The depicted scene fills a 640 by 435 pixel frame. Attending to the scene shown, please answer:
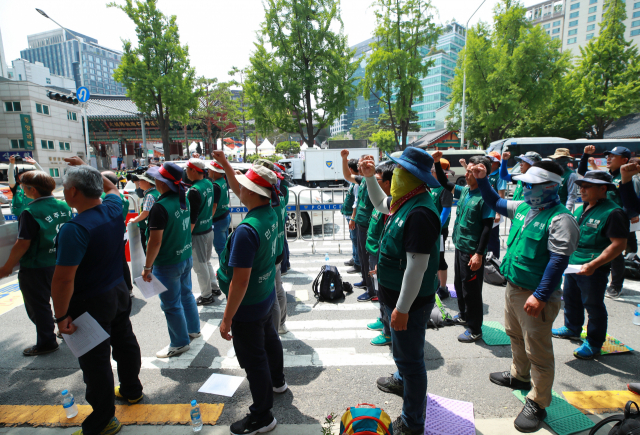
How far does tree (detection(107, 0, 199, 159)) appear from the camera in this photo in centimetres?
2477

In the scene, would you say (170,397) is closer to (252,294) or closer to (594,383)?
(252,294)

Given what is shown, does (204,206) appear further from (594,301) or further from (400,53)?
(400,53)

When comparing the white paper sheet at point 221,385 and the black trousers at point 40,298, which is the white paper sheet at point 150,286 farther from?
the black trousers at point 40,298

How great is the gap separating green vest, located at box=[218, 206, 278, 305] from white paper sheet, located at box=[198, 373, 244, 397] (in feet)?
4.07

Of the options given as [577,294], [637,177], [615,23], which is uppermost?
[615,23]

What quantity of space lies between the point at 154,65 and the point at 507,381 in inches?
1157

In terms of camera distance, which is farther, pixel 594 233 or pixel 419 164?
pixel 594 233

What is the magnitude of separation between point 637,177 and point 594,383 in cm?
373

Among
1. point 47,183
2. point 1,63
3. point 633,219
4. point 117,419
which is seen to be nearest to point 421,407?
point 117,419

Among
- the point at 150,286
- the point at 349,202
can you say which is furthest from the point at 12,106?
the point at 150,286

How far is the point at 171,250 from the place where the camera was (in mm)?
3738

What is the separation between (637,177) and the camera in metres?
5.27

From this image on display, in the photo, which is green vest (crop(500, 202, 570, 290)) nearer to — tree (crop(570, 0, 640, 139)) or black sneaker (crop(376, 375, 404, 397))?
black sneaker (crop(376, 375, 404, 397))

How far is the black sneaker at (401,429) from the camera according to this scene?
2.61 metres
